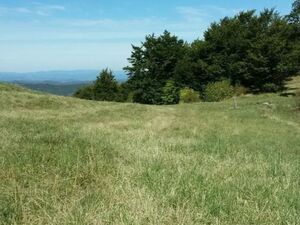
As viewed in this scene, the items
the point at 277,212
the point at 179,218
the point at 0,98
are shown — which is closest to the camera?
the point at 179,218

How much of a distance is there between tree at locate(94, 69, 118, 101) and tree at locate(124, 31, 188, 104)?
12506 mm

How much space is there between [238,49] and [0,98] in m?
43.3

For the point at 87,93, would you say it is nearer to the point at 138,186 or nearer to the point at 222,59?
the point at 222,59

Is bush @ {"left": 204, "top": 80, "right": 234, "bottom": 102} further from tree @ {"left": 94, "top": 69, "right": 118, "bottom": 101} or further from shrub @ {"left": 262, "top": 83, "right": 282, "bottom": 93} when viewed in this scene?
tree @ {"left": 94, "top": 69, "right": 118, "bottom": 101}

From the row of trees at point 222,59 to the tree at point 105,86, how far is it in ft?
22.9

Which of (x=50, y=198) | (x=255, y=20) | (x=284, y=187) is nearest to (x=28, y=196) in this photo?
(x=50, y=198)

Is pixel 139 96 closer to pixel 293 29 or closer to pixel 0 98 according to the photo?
pixel 293 29

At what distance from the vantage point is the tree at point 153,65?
83625 mm

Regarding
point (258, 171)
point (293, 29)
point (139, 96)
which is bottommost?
point (139, 96)

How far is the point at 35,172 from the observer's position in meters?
6.93

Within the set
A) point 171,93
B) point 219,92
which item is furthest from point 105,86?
point 219,92

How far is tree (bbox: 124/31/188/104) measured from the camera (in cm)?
8362

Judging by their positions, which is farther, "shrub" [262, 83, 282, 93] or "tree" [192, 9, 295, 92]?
"tree" [192, 9, 295, 92]

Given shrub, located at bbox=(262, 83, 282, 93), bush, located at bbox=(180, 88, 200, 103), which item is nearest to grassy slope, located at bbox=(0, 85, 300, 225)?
shrub, located at bbox=(262, 83, 282, 93)
